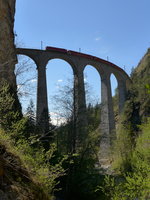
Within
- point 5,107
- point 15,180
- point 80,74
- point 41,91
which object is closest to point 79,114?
point 5,107

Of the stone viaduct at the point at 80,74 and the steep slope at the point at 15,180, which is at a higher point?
the stone viaduct at the point at 80,74

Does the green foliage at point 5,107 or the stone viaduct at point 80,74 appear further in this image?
the stone viaduct at point 80,74

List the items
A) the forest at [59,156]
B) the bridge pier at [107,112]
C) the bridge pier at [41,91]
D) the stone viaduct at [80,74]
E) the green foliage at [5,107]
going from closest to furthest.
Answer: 1. the forest at [59,156]
2. the green foliage at [5,107]
3. the bridge pier at [41,91]
4. the stone viaduct at [80,74]
5. the bridge pier at [107,112]

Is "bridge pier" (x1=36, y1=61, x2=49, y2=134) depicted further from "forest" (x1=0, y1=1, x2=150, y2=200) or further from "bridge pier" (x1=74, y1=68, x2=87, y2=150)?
"bridge pier" (x1=74, y1=68, x2=87, y2=150)

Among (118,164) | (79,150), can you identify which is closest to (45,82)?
(118,164)

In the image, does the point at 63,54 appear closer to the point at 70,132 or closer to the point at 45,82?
the point at 45,82

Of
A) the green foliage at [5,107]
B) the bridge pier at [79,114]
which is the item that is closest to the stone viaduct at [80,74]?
the bridge pier at [79,114]

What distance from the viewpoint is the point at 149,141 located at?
6.80 meters

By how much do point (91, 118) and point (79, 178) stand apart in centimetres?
417

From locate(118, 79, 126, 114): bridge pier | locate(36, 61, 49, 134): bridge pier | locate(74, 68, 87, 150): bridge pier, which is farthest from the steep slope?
locate(118, 79, 126, 114): bridge pier

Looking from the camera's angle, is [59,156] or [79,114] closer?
[59,156]

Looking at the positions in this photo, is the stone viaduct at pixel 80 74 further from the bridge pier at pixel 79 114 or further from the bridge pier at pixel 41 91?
the bridge pier at pixel 79 114

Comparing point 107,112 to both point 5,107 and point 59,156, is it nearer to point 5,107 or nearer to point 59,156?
point 59,156

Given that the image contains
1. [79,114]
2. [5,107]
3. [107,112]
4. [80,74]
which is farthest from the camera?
[107,112]
